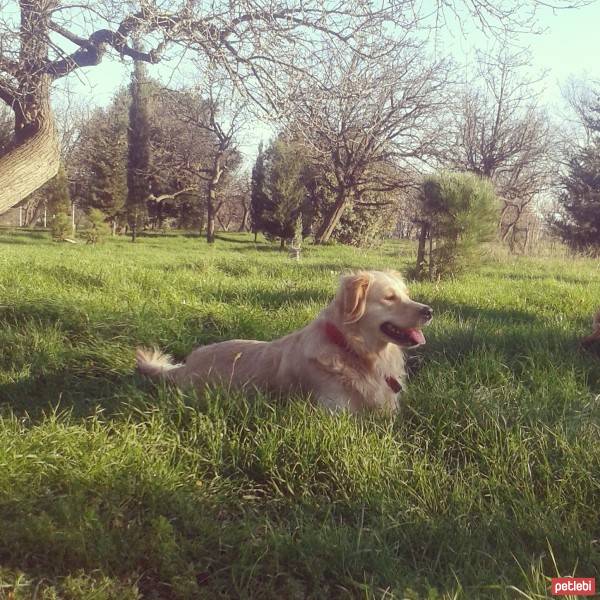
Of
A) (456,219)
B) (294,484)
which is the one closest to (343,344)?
(294,484)

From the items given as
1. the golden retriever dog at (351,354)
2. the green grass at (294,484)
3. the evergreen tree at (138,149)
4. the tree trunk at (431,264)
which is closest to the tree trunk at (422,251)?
the tree trunk at (431,264)

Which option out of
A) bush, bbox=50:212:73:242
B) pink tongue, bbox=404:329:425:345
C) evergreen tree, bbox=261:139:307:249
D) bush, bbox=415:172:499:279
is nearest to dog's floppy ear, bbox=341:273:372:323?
pink tongue, bbox=404:329:425:345

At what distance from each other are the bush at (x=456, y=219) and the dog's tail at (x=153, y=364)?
6.51 metres

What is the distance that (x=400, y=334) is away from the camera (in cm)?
338

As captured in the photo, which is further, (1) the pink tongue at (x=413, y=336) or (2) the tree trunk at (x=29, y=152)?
(2) the tree trunk at (x=29, y=152)

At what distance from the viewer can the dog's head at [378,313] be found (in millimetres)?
3361

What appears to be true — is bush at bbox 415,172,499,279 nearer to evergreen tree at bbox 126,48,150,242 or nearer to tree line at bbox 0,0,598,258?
tree line at bbox 0,0,598,258

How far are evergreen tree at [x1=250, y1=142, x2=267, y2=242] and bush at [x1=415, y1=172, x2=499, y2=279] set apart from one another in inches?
732

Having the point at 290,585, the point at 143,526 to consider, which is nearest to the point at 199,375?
the point at 143,526

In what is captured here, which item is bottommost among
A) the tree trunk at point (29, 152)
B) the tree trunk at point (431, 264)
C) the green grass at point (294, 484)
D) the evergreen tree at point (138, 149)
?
the green grass at point (294, 484)

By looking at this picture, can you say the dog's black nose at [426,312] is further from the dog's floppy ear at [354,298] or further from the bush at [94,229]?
the bush at [94,229]

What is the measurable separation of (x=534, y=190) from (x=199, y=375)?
3220cm

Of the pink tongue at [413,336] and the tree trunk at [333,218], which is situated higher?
the tree trunk at [333,218]

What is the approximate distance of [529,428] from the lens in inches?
117
